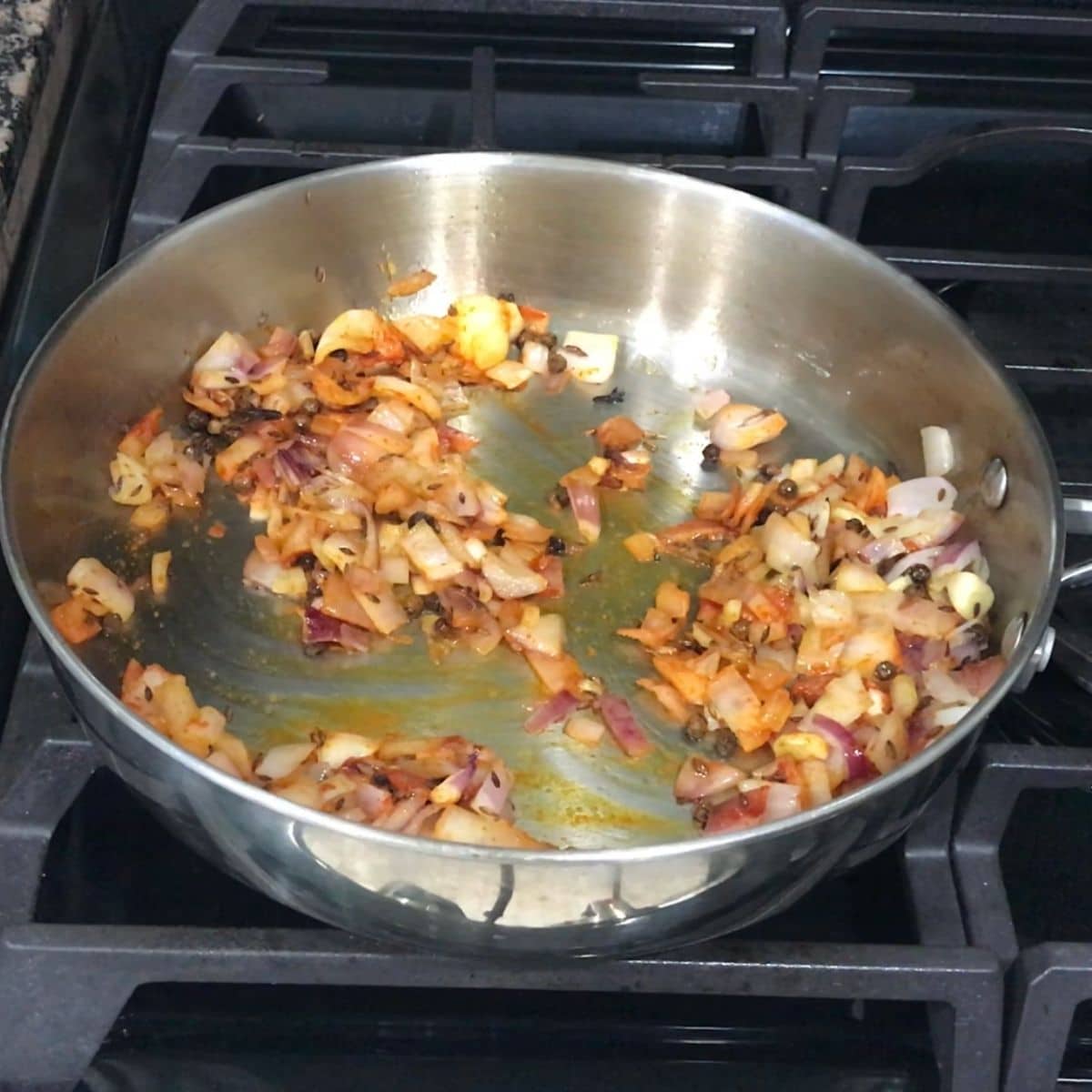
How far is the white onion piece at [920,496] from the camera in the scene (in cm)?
Answer: 115

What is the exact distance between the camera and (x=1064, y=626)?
1.02 m

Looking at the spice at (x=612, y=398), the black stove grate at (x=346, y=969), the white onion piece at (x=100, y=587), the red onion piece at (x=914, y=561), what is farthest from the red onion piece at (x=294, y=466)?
the red onion piece at (x=914, y=561)

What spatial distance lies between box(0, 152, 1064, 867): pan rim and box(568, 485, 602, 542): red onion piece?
0.29 metres

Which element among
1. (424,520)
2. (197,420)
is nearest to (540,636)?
(424,520)

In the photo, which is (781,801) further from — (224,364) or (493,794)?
(224,364)

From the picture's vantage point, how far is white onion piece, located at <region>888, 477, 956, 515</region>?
115cm

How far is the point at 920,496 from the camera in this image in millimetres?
1159

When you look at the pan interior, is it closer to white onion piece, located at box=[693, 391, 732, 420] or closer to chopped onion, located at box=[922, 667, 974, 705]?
white onion piece, located at box=[693, 391, 732, 420]

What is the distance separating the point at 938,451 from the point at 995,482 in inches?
2.8

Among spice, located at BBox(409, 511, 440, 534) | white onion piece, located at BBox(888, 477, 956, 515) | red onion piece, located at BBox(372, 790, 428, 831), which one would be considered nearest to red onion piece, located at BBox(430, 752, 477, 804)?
red onion piece, located at BBox(372, 790, 428, 831)

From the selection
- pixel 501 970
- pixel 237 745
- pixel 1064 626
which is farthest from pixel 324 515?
pixel 1064 626

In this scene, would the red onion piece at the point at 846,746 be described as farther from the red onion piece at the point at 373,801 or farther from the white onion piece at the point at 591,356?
the white onion piece at the point at 591,356

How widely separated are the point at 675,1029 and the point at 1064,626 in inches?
17.1

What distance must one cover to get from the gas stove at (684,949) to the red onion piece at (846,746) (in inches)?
3.4
